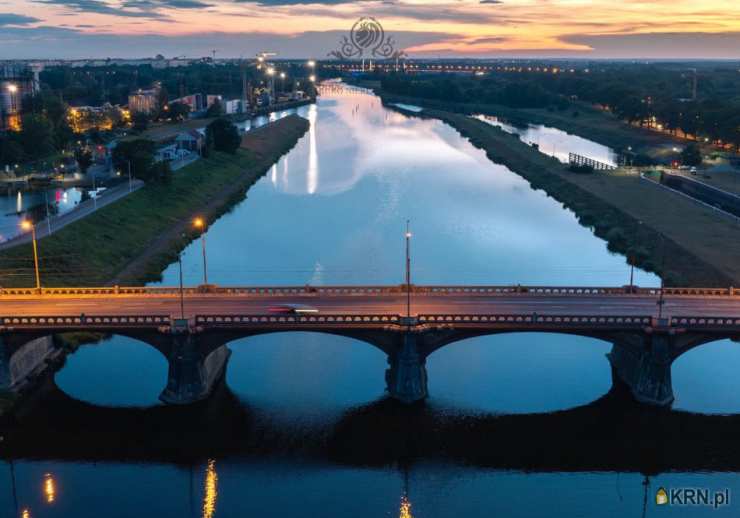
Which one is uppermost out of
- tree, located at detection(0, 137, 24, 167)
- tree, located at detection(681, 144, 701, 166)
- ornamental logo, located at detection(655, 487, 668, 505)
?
tree, located at detection(0, 137, 24, 167)

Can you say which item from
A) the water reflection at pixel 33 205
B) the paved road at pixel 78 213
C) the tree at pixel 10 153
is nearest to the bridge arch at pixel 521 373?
the paved road at pixel 78 213

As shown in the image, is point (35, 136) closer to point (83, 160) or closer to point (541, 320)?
point (83, 160)

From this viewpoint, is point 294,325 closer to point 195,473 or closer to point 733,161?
point 195,473

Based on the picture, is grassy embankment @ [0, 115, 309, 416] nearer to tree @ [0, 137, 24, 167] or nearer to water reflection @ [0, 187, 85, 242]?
water reflection @ [0, 187, 85, 242]

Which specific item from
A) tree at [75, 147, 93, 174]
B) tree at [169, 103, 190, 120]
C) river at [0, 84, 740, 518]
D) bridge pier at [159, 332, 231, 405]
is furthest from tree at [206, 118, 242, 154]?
bridge pier at [159, 332, 231, 405]

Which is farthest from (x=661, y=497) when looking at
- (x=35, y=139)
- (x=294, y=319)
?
(x=35, y=139)

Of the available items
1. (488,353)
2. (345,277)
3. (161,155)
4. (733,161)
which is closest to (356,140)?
(161,155)
